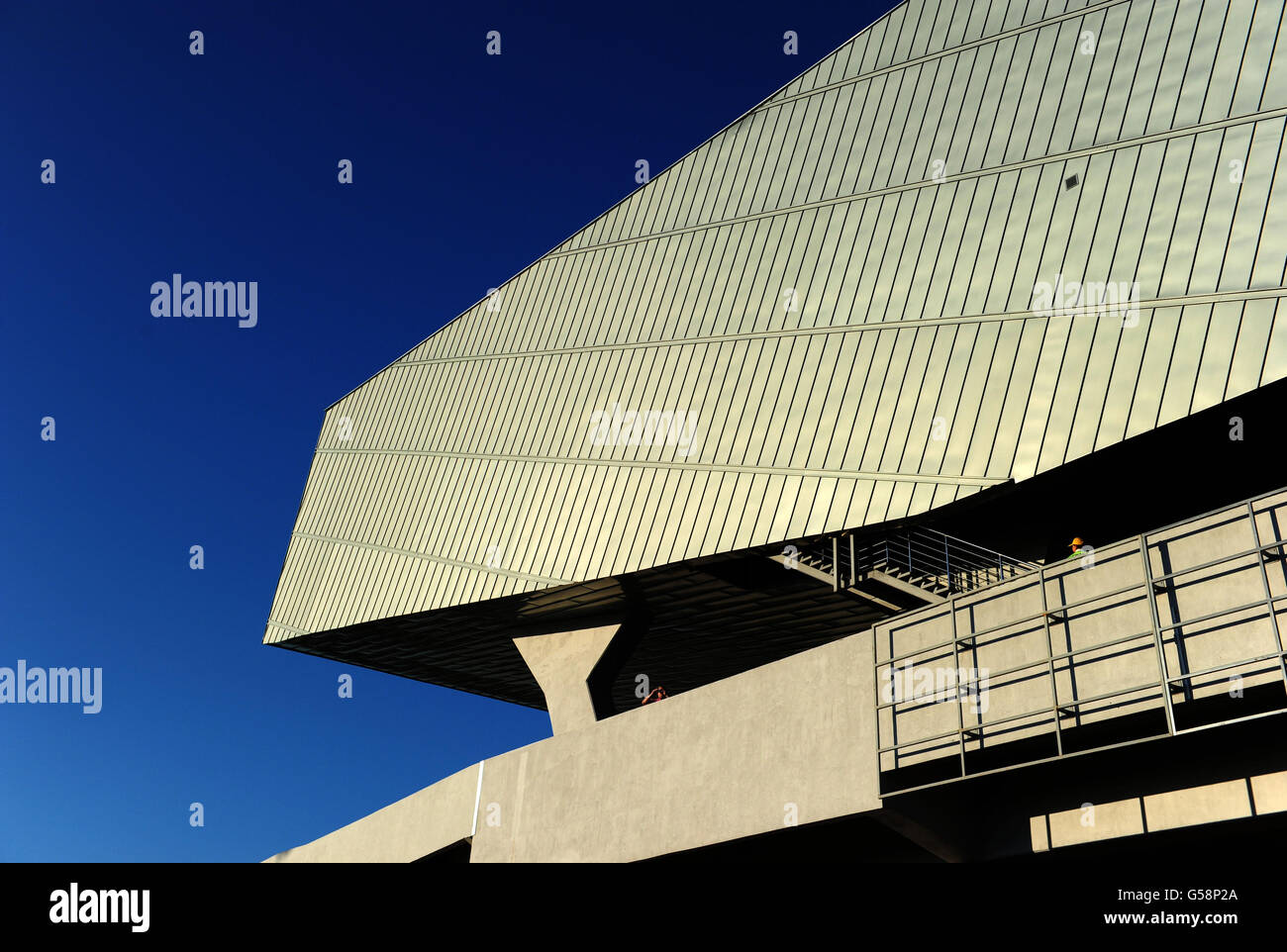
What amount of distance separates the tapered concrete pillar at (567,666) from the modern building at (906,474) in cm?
11

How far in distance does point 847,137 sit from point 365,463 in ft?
57.3

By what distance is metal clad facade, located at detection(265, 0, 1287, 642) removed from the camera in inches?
629

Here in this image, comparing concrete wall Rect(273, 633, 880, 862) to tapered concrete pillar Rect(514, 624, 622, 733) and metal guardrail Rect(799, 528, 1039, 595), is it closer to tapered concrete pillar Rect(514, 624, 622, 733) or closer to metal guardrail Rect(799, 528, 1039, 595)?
tapered concrete pillar Rect(514, 624, 622, 733)

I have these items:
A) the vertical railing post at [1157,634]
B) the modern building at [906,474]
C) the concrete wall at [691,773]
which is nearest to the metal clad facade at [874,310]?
Result: the modern building at [906,474]

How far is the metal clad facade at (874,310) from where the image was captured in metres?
16.0

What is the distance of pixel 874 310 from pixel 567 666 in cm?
1117

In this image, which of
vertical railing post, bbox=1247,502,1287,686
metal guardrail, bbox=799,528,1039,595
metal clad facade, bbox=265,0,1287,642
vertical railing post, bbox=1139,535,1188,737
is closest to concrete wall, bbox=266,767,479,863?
metal clad facade, bbox=265,0,1287,642

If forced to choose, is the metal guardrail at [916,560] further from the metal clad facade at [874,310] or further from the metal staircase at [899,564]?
the metal clad facade at [874,310]

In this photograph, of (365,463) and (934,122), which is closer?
(934,122)

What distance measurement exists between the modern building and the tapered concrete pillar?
11 centimetres

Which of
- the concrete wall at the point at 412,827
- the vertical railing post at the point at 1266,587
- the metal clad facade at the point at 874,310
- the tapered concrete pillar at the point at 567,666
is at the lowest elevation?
the concrete wall at the point at 412,827
